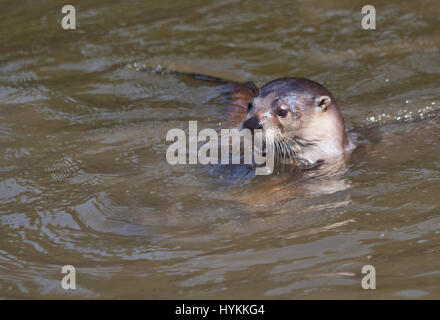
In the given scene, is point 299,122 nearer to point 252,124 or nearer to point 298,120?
point 298,120

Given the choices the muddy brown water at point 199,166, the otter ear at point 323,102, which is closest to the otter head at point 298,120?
the otter ear at point 323,102

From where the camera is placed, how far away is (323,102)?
396 cm

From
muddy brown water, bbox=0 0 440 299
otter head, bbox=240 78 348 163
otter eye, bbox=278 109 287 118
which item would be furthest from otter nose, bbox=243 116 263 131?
muddy brown water, bbox=0 0 440 299

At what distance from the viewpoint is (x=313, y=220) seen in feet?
10.8

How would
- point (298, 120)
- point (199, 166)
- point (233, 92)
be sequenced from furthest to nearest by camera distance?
point (233, 92) → point (199, 166) → point (298, 120)

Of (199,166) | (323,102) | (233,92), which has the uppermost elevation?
(233,92)

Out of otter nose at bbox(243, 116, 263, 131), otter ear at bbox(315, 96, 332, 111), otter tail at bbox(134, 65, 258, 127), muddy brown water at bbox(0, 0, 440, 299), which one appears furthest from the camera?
otter tail at bbox(134, 65, 258, 127)

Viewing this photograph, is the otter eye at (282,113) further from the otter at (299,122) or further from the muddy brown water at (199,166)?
the muddy brown water at (199,166)

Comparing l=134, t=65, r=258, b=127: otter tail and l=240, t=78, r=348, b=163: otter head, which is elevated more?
l=134, t=65, r=258, b=127: otter tail

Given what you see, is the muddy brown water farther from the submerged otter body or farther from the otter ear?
the otter ear

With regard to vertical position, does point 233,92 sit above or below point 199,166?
above

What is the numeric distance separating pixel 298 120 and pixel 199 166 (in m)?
0.65

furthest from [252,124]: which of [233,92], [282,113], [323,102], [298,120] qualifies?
[233,92]

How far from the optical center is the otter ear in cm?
394
